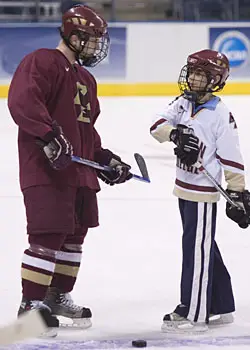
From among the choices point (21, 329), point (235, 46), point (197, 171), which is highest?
point (197, 171)

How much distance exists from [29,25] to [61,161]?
6631 millimetres

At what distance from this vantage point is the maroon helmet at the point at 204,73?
107 inches

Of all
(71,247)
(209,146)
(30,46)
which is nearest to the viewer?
(209,146)

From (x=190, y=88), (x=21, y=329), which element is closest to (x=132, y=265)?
(x=190, y=88)

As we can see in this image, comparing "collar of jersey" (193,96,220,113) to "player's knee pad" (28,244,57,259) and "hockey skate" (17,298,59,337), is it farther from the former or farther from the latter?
"hockey skate" (17,298,59,337)

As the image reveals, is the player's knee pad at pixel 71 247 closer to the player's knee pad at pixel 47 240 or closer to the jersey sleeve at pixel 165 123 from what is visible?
the player's knee pad at pixel 47 240

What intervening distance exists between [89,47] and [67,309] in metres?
0.80

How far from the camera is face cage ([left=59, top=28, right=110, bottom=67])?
268 centimetres

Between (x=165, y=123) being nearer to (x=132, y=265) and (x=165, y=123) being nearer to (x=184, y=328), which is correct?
(x=184, y=328)

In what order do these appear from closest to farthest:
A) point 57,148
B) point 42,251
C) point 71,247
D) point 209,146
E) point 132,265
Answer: point 57,148, point 42,251, point 209,146, point 71,247, point 132,265

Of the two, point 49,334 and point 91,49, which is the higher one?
point 91,49

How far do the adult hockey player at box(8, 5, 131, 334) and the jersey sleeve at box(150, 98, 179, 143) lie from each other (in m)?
0.20

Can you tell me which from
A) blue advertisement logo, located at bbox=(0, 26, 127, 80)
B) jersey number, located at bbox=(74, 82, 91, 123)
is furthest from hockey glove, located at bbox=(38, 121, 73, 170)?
blue advertisement logo, located at bbox=(0, 26, 127, 80)

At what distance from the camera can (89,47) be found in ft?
8.81
